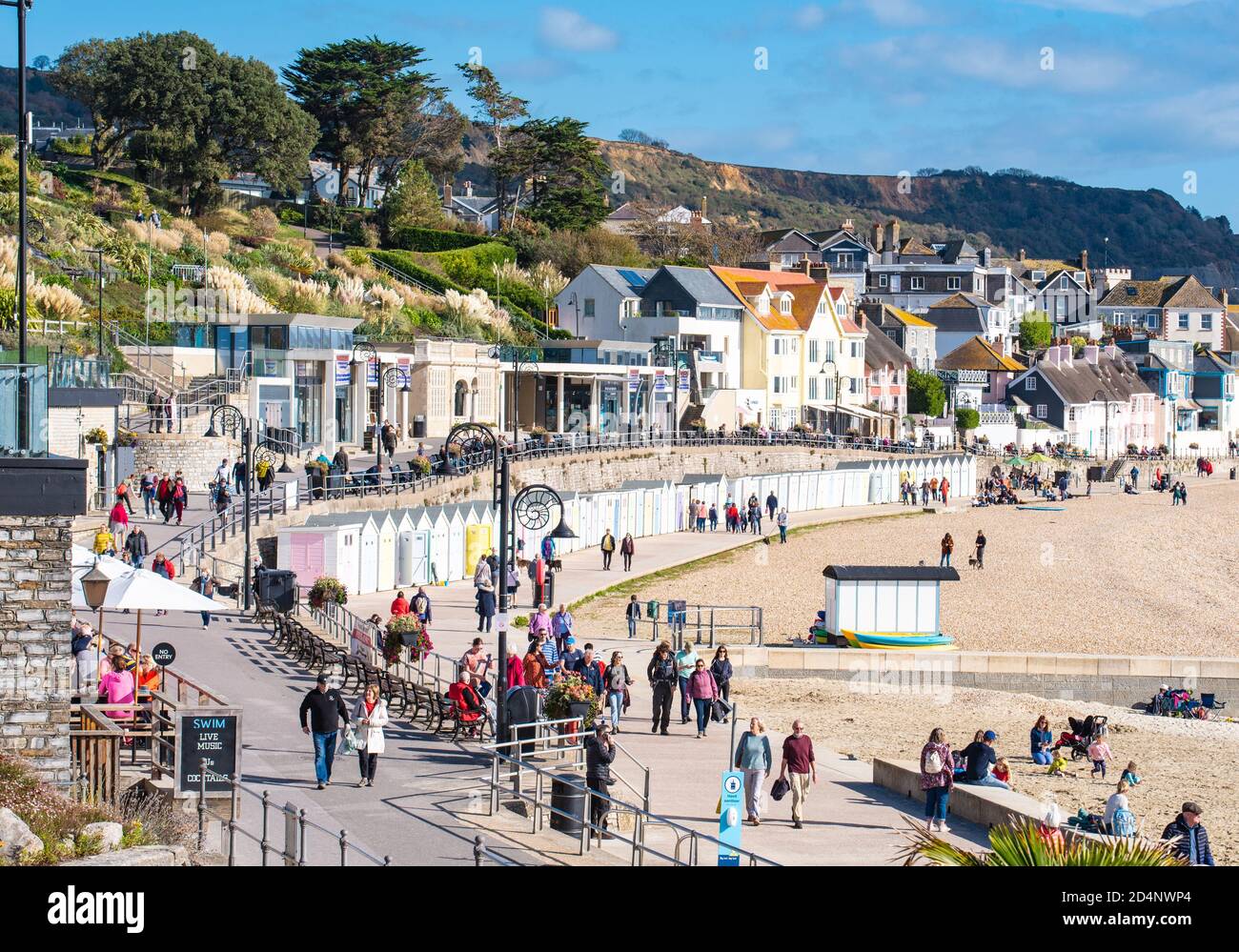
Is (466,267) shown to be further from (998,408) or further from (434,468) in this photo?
(434,468)

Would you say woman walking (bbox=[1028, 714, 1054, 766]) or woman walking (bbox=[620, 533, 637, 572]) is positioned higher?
woman walking (bbox=[620, 533, 637, 572])

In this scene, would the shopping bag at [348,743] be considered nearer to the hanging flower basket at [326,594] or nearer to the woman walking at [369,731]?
the woman walking at [369,731]

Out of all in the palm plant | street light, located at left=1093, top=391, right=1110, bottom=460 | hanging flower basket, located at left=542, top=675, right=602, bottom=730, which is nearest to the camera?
the palm plant

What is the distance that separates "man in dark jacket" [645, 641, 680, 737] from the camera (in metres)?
20.9

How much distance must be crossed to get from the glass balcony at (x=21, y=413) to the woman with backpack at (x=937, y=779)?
925 centimetres

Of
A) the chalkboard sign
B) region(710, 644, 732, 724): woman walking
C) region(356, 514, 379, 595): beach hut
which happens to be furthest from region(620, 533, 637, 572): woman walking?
the chalkboard sign

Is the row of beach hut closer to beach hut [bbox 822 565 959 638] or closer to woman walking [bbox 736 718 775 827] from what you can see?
beach hut [bbox 822 565 959 638]

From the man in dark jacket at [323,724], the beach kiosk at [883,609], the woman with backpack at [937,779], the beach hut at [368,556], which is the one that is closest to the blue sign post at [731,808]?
the woman with backpack at [937,779]

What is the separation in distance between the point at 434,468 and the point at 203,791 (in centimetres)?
3173

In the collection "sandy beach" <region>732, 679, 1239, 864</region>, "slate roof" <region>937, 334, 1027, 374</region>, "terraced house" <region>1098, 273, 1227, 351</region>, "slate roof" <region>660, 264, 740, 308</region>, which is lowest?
"sandy beach" <region>732, 679, 1239, 864</region>

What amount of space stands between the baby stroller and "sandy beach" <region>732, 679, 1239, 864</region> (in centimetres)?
45

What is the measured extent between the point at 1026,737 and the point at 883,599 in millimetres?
6022

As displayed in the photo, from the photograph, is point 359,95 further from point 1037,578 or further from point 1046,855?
point 1046,855

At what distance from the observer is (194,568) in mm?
28312
